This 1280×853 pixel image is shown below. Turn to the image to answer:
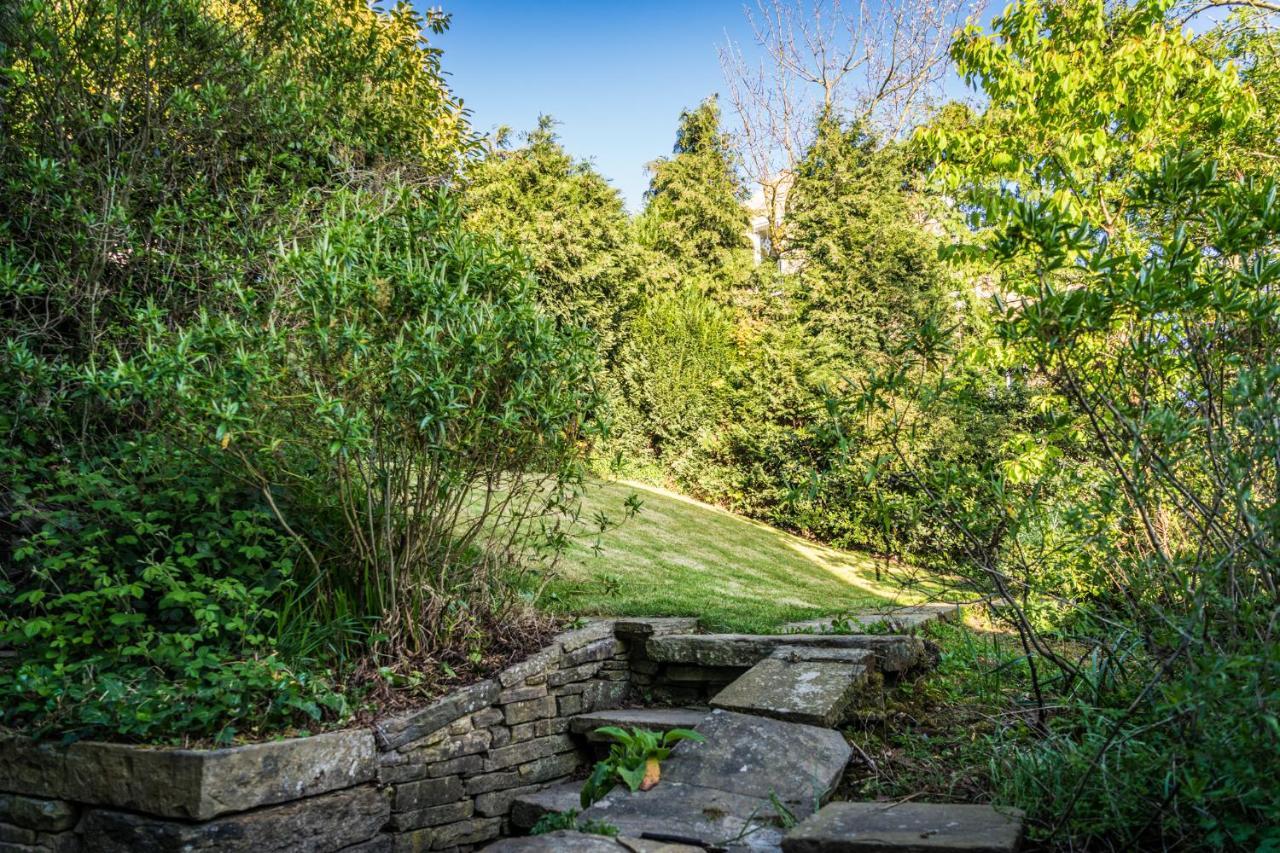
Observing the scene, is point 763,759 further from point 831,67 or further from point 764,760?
point 831,67

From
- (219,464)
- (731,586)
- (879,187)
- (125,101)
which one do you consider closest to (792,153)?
(879,187)

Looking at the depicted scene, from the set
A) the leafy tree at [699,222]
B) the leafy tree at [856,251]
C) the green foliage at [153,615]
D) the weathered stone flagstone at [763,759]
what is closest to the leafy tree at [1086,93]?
the weathered stone flagstone at [763,759]

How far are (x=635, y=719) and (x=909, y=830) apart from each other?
1946 millimetres

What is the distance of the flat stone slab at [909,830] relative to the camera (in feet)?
6.68

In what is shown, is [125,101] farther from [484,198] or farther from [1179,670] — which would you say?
[484,198]

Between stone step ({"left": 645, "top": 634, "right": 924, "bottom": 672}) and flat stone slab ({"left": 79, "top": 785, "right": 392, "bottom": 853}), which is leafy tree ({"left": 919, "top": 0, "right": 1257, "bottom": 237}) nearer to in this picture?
stone step ({"left": 645, "top": 634, "right": 924, "bottom": 672})

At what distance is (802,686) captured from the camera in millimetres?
3488

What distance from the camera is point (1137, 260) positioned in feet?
7.95

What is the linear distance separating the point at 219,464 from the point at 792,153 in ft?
47.7

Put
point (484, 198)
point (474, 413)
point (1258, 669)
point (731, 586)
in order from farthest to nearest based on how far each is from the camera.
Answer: point (484, 198), point (731, 586), point (474, 413), point (1258, 669)

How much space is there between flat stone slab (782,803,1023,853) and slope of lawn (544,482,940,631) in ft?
2.65

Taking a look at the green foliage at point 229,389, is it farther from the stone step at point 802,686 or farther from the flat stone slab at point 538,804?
the stone step at point 802,686

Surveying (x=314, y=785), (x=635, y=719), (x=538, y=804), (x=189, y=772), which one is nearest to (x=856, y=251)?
(x=635, y=719)

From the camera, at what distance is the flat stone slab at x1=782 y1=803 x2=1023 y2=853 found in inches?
80.2
